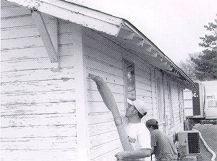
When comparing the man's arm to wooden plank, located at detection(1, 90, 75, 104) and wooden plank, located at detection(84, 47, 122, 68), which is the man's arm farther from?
wooden plank, located at detection(84, 47, 122, 68)

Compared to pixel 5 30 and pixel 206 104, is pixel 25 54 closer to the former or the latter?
pixel 5 30

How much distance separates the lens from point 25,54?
6152 mm

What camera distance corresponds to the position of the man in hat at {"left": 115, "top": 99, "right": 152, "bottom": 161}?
15.0ft

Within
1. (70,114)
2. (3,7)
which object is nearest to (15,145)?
(70,114)

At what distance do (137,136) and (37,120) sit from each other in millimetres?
1903

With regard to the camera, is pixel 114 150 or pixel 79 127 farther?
pixel 114 150

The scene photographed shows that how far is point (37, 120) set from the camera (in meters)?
5.97

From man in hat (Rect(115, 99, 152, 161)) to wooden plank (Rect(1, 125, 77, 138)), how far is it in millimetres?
1187

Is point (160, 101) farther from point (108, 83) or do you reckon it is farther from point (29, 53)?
point (29, 53)

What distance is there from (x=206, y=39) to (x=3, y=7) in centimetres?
5385

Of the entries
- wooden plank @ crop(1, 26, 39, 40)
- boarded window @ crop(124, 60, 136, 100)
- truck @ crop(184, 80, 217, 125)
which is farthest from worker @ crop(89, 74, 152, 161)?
truck @ crop(184, 80, 217, 125)

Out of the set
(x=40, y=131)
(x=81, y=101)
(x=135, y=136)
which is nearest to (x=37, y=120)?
(x=40, y=131)

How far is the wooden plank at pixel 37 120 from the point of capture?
5775 mm

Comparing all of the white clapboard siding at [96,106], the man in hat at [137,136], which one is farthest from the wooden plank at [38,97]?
the man in hat at [137,136]
